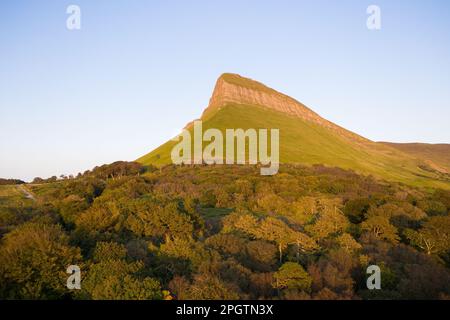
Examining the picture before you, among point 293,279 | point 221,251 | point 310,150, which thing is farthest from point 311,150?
point 293,279

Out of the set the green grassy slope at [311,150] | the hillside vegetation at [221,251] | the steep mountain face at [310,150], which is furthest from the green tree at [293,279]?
the green grassy slope at [311,150]

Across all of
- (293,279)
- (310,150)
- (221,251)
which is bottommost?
(293,279)

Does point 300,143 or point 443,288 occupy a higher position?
point 300,143

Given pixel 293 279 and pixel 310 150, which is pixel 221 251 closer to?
pixel 293 279

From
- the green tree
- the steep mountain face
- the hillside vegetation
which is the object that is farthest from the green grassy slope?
the green tree
